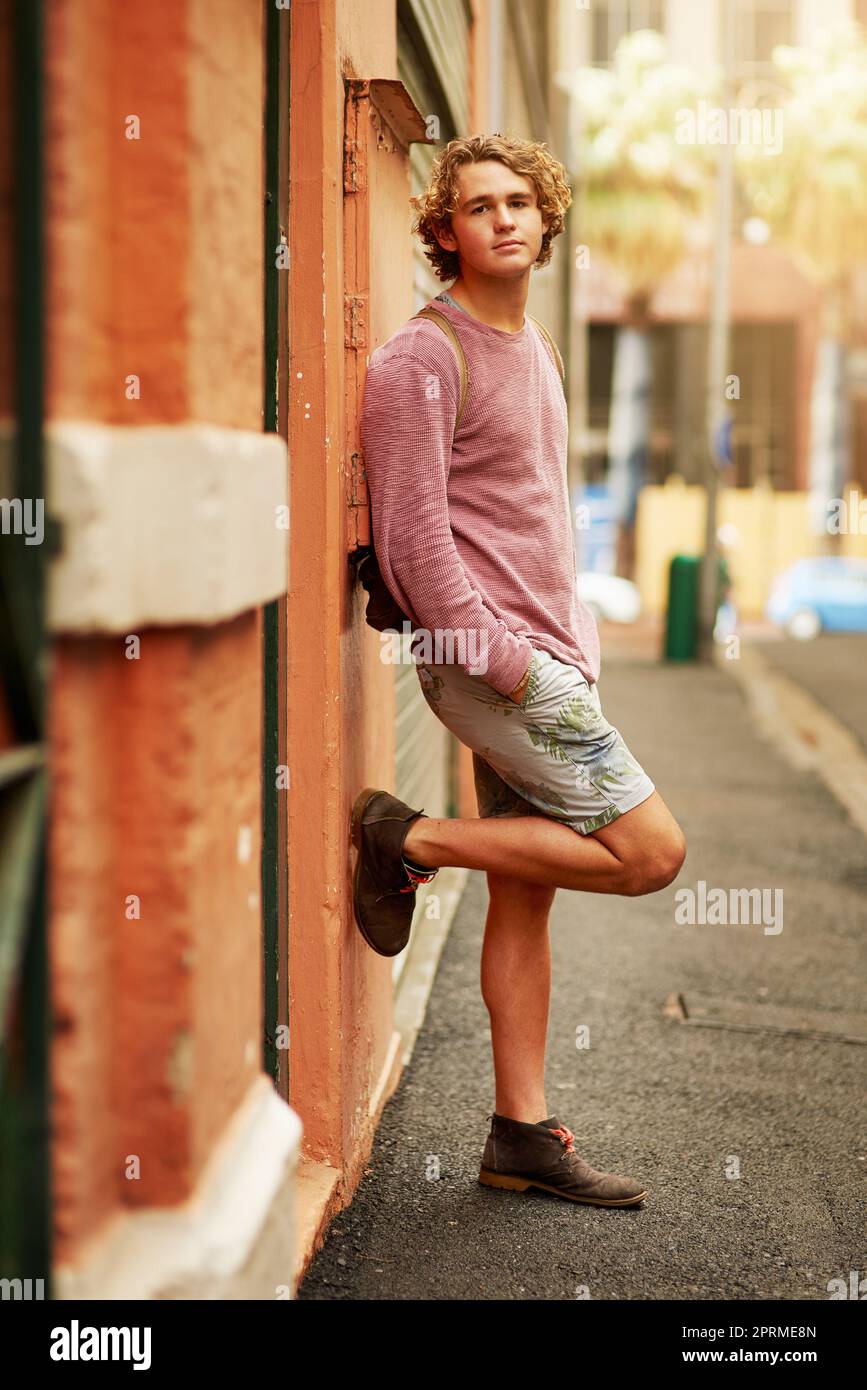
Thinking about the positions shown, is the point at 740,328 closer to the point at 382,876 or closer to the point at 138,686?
the point at 382,876

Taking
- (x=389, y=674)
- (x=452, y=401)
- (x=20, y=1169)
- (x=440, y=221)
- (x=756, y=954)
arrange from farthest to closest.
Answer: (x=756, y=954) → (x=389, y=674) → (x=440, y=221) → (x=452, y=401) → (x=20, y=1169)

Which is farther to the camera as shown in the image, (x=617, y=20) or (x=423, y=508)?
(x=617, y=20)

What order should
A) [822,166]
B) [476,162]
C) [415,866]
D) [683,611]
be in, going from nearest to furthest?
1. [476,162]
2. [415,866]
3. [683,611]
4. [822,166]

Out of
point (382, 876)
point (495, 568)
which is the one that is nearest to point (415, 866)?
point (382, 876)

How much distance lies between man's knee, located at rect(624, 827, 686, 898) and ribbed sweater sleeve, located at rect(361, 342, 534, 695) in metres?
0.51

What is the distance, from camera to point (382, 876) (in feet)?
12.5

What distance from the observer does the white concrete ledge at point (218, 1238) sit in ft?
7.29

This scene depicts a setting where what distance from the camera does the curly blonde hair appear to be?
368cm

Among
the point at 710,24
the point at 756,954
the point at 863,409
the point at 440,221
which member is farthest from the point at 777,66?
the point at 440,221

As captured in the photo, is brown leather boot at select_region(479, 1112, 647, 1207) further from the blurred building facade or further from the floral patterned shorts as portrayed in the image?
the blurred building facade

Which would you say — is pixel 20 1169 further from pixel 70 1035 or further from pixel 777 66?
pixel 777 66

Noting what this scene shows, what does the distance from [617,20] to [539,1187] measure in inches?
1241

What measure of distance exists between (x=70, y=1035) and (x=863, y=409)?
32394mm

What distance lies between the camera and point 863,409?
32.8 metres
